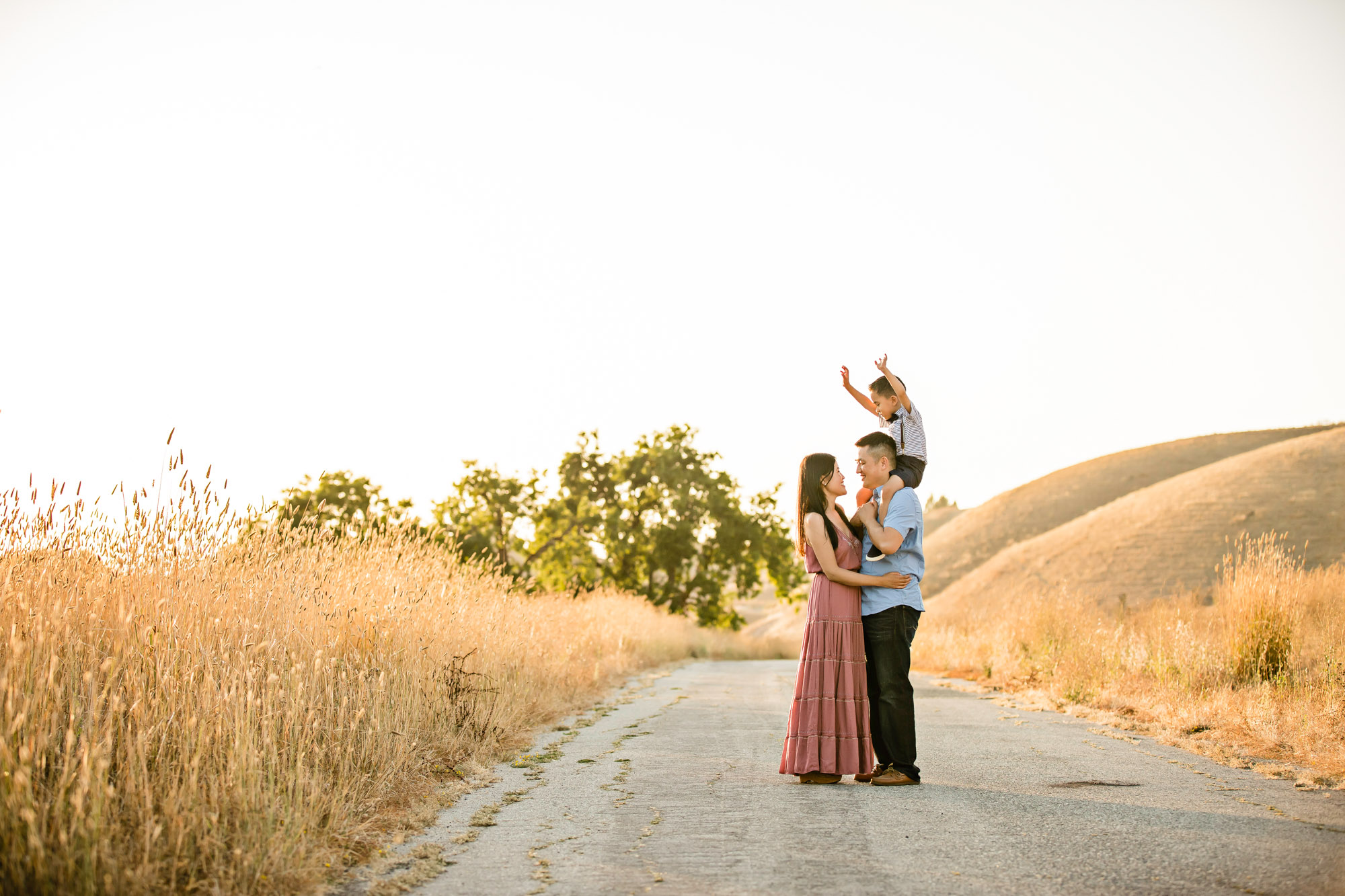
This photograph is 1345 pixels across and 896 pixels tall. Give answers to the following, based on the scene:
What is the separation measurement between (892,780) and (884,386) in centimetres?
311

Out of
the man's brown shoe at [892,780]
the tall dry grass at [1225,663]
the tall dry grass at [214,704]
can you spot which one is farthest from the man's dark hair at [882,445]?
the tall dry grass at [214,704]

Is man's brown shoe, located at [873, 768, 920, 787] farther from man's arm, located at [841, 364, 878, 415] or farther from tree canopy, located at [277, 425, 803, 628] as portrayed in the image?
tree canopy, located at [277, 425, 803, 628]

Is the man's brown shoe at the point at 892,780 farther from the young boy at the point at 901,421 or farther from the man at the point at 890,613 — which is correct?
the young boy at the point at 901,421

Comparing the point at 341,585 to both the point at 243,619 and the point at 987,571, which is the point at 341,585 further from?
the point at 987,571

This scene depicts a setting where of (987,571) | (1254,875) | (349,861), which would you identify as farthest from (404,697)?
(987,571)

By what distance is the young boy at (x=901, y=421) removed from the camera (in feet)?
25.0

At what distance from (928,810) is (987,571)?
60100 millimetres

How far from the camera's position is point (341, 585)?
26.7ft

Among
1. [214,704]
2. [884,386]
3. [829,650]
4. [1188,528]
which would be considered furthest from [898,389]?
[1188,528]

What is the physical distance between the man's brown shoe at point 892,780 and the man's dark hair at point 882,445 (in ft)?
7.09

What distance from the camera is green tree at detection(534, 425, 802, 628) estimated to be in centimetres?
3834

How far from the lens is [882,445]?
23.5ft

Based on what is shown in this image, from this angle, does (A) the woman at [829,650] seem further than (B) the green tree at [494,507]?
No

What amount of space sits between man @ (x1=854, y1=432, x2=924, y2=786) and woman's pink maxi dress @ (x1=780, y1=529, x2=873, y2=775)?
10cm
